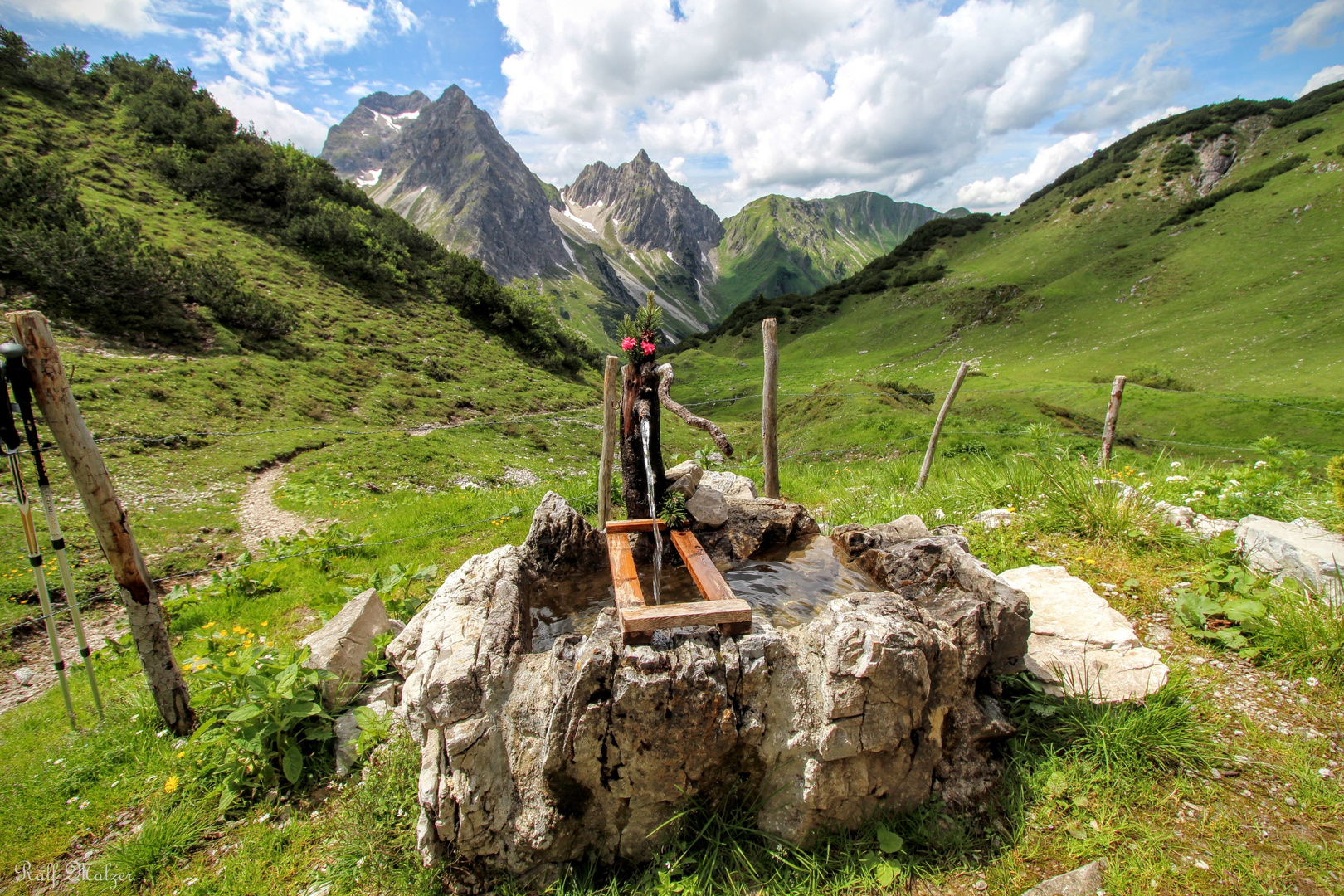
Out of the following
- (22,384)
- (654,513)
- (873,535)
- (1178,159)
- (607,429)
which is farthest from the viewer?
(1178,159)

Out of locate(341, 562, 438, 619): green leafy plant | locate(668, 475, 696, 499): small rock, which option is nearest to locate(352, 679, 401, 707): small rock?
locate(341, 562, 438, 619): green leafy plant

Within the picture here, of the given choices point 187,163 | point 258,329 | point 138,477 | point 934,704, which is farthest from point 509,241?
point 934,704

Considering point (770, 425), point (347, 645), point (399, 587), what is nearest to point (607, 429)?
point (770, 425)

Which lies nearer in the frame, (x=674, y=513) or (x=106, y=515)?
(x=106, y=515)

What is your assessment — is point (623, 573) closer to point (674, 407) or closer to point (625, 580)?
point (625, 580)

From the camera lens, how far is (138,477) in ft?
38.2

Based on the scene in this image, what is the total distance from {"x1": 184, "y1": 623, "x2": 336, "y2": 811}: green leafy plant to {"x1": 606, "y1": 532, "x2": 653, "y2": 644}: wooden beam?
276 cm

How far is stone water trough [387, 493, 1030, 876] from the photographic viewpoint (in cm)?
349

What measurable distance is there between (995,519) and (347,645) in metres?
8.61

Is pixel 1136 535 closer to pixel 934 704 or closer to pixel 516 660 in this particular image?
pixel 934 704

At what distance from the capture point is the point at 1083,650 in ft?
16.1

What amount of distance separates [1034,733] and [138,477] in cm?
1669

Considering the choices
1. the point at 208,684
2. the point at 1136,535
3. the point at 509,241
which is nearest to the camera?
the point at 208,684

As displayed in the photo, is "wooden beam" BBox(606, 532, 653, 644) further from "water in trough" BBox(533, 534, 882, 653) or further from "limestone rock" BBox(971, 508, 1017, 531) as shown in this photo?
"limestone rock" BBox(971, 508, 1017, 531)
